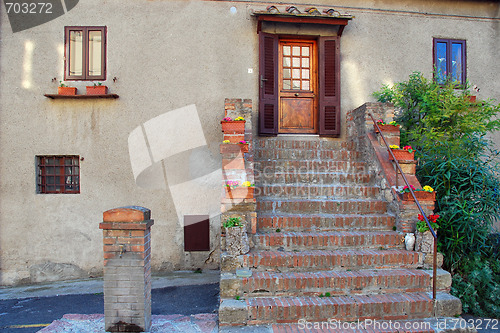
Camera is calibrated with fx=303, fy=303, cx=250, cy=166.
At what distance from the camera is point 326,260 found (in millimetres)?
3814

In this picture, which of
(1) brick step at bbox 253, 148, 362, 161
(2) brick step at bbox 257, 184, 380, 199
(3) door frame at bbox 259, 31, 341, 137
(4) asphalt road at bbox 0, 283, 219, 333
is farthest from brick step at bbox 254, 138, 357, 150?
(4) asphalt road at bbox 0, 283, 219, 333

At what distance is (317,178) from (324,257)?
164 centimetres

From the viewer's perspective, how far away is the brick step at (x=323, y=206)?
4.52 metres

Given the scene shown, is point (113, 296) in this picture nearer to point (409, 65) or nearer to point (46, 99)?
point (46, 99)

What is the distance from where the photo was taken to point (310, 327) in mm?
3287

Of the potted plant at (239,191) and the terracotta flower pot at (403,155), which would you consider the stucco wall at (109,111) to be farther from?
the terracotta flower pot at (403,155)

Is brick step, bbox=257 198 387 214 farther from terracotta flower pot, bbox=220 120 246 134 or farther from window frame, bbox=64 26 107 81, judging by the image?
window frame, bbox=64 26 107 81

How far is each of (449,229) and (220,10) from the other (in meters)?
5.57

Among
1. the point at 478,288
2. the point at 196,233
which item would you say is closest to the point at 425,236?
the point at 478,288

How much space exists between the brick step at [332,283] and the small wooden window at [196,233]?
2.29 meters

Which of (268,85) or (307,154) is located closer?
(307,154)

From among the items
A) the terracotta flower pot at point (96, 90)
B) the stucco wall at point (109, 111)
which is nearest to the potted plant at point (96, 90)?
the terracotta flower pot at point (96, 90)

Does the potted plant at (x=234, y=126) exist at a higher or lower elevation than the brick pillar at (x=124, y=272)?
higher

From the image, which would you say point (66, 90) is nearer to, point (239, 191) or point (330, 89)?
point (239, 191)
